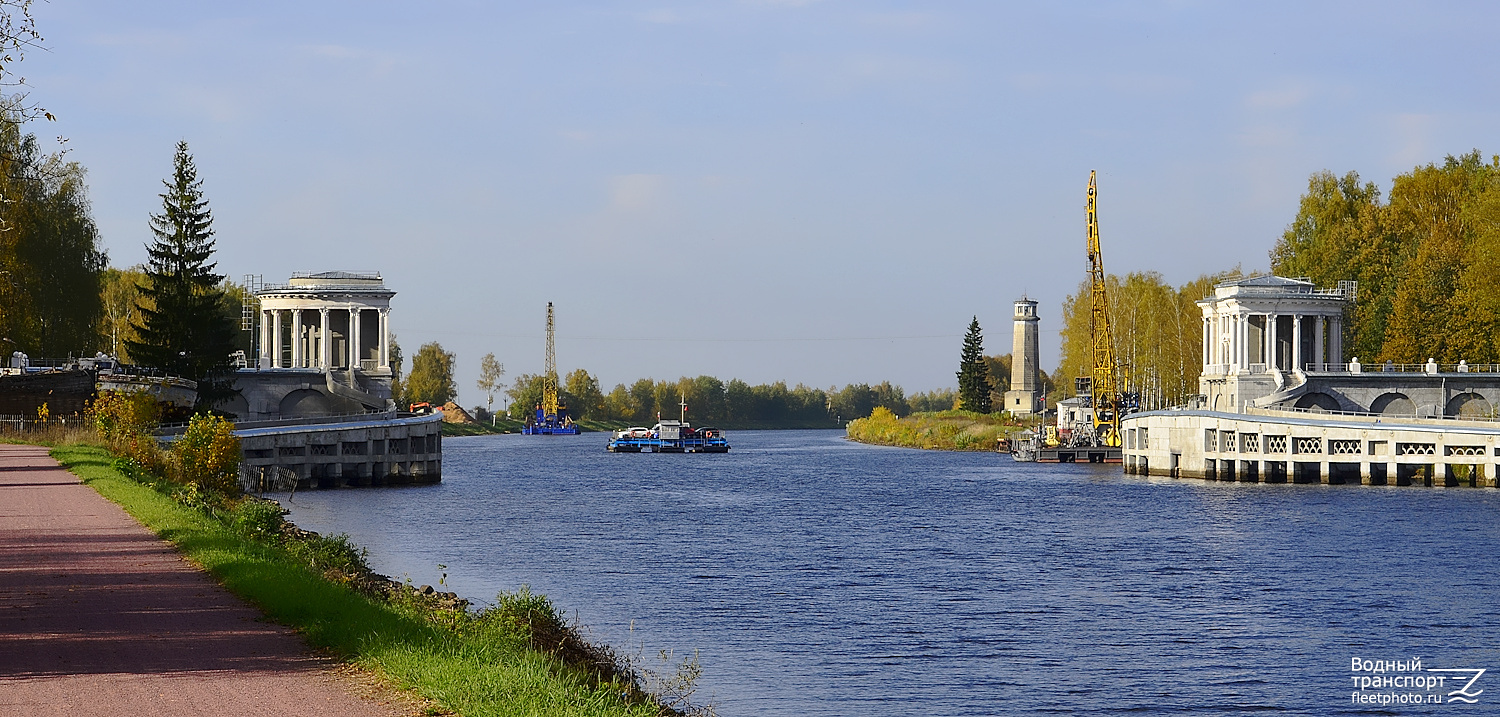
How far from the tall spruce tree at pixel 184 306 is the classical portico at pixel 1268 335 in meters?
67.5

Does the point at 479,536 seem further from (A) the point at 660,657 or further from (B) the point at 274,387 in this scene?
(B) the point at 274,387

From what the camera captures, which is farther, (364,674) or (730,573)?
(730,573)

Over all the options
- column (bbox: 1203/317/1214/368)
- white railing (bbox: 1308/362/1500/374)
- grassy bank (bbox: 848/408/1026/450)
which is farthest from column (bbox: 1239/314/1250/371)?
grassy bank (bbox: 848/408/1026/450)

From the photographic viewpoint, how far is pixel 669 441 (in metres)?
145

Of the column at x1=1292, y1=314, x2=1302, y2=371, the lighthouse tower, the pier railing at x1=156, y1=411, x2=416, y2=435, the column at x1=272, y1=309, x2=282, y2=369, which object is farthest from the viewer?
the lighthouse tower

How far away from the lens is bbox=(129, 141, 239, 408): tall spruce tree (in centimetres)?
8394

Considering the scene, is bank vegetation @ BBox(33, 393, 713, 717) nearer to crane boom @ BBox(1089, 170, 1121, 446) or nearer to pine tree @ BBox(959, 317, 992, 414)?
crane boom @ BBox(1089, 170, 1121, 446)

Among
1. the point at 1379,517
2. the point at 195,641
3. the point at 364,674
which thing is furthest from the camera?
the point at 1379,517

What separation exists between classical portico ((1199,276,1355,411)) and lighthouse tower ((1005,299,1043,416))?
61.6 meters

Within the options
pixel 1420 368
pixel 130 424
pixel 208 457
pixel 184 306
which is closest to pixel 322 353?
pixel 184 306

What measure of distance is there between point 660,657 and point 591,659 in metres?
3.99

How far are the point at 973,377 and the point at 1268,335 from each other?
73817 millimetres

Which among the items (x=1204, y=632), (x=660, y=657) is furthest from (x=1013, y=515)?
(x=660, y=657)

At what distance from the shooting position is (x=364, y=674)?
55.5 ft
